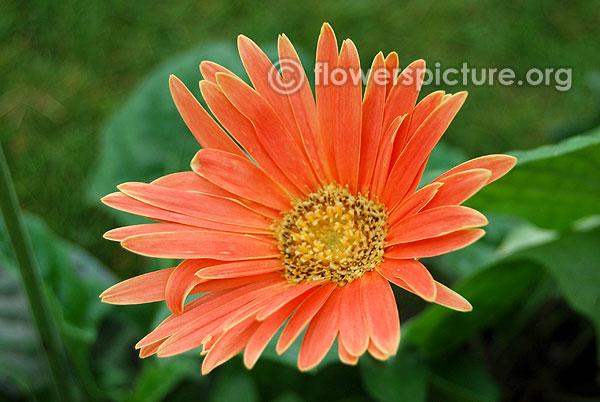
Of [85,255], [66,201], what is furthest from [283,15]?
[85,255]

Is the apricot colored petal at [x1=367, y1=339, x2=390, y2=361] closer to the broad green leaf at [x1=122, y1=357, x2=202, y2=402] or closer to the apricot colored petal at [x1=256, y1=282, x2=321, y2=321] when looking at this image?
the apricot colored petal at [x1=256, y1=282, x2=321, y2=321]

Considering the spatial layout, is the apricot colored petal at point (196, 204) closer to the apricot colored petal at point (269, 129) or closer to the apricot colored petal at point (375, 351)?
the apricot colored petal at point (269, 129)

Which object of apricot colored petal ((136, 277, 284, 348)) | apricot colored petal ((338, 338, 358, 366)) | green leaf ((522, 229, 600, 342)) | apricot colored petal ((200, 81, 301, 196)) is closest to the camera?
apricot colored petal ((338, 338, 358, 366))

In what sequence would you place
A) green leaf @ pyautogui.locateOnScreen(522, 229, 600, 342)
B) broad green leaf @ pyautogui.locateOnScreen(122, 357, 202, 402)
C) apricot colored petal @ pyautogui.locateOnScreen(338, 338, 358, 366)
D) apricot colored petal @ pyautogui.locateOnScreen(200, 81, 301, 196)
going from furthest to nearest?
1. broad green leaf @ pyautogui.locateOnScreen(122, 357, 202, 402)
2. green leaf @ pyautogui.locateOnScreen(522, 229, 600, 342)
3. apricot colored petal @ pyautogui.locateOnScreen(200, 81, 301, 196)
4. apricot colored petal @ pyautogui.locateOnScreen(338, 338, 358, 366)

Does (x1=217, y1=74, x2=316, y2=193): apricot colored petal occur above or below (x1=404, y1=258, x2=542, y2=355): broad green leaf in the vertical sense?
above

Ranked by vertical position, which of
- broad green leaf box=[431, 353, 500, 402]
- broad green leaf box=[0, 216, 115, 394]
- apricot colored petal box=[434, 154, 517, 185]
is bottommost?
broad green leaf box=[431, 353, 500, 402]

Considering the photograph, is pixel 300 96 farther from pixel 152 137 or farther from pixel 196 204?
pixel 152 137

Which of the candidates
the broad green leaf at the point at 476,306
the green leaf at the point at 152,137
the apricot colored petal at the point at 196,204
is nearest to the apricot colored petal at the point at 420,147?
the apricot colored petal at the point at 196,204

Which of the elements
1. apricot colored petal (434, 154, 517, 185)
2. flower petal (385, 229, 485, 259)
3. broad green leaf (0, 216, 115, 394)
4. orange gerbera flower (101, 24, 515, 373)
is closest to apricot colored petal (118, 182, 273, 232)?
orange gerbera flower (101, 24, 515, 373)
